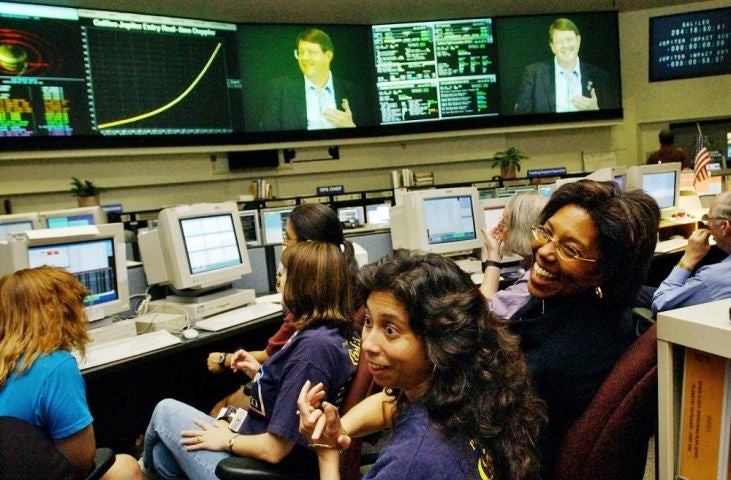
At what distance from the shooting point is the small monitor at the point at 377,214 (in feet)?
20.3

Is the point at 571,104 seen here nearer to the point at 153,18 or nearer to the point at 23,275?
the point at 153,18

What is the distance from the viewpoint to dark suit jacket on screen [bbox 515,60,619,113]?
6996 mm

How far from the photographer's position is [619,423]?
0.98 m

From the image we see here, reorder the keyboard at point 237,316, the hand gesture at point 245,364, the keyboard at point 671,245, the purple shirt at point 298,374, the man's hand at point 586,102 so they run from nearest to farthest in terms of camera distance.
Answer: the purple shirt at point 298,374
the hand gesture at point 245,364
the keyboard at point 237,316
the keyboard at point 671,245
the man's hand at point 586,102

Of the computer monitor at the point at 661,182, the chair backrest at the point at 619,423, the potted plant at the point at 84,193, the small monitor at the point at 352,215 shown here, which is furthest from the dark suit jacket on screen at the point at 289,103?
the chair backrest at the point at 619,423

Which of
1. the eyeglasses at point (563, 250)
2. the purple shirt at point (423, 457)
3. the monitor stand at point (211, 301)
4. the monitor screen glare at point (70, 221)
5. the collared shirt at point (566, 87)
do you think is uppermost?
the collared shirt at point (566, 87)

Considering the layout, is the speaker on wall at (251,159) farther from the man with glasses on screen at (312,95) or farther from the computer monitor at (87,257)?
the computer monitor at (87,257)

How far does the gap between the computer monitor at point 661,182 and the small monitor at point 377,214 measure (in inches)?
109

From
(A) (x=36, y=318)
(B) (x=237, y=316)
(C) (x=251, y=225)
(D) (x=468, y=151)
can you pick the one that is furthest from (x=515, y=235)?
(D) (x=468, y=151)

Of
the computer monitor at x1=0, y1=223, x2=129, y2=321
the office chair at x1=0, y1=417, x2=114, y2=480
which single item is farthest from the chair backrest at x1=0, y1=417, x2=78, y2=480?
the computer monitor at x1=0, y1=223, x2=129, y2=321

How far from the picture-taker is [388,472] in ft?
2.73

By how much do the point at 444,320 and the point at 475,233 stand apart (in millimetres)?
2571

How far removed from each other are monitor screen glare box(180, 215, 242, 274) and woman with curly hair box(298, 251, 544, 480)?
1.65m

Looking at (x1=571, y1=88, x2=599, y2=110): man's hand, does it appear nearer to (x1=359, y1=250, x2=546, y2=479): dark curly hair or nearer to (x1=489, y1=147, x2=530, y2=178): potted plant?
(x1=489, y1=147, x2=530, y2=178): potted plant
